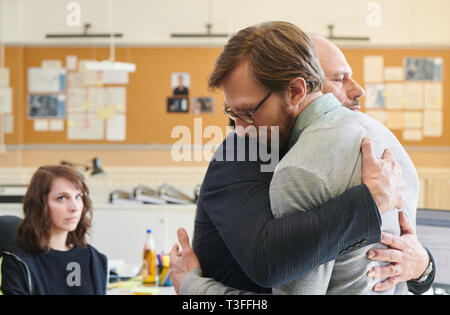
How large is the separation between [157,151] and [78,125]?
1180 mm

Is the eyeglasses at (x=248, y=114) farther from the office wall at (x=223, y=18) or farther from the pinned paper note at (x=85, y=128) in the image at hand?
the pinned paper note at (x=85, y=128)

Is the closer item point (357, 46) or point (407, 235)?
point (407, 235)

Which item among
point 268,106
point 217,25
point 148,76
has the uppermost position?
point 217,25

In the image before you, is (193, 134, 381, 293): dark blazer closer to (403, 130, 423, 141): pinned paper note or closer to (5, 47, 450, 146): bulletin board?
(5, 47, 450, 146): bulletin board

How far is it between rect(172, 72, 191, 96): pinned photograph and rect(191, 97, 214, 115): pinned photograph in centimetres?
18

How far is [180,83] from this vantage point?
7.73 metres

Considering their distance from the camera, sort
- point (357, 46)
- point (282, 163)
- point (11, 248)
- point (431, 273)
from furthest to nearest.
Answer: point (357, 46), point (11, 248), point (431, 273), point (282, 163)

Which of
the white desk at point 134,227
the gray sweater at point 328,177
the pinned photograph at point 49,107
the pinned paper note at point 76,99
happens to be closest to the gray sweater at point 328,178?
the gray sweater at point 328,177

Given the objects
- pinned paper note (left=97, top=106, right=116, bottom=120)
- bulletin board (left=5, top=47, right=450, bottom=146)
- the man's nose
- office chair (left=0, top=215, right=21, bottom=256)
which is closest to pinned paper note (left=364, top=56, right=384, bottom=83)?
bulletin board (left=5, top=47, right=450, bottom=146)

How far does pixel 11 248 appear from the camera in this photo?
2.30 meters

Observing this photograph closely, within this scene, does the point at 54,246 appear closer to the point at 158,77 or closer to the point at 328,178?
the point at 328,178

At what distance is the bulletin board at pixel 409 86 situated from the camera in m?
7.52

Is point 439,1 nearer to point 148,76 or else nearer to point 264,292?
point 148,76

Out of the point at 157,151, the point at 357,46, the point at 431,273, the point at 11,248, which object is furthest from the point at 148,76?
the point at 431,273
